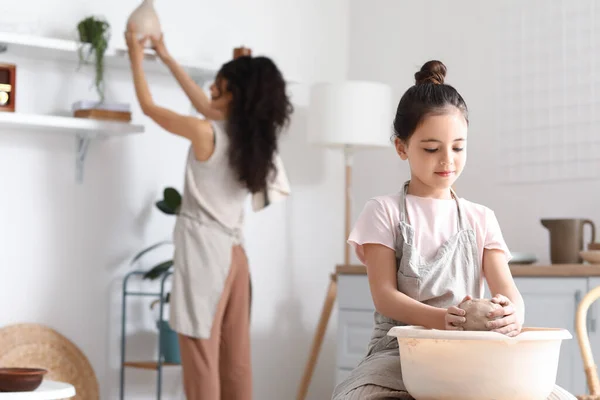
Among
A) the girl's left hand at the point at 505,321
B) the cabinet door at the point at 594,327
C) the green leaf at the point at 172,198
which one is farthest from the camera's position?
the green leaf at the point at 172,198

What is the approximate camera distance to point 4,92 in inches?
132

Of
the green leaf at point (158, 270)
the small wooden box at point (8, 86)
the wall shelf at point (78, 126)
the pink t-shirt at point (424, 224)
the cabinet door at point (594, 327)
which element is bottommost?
the cabinet door at point (594, 327)

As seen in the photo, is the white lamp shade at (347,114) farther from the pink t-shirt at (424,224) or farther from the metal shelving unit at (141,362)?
the pink t-shirt at (424,224)

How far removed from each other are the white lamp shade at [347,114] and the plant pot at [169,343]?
1.03 metres

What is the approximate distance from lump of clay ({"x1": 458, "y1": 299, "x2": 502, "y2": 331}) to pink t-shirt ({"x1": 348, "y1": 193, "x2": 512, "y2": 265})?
25 cm

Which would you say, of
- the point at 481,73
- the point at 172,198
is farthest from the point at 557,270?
the point at 172,198

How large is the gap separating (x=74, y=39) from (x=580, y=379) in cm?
224

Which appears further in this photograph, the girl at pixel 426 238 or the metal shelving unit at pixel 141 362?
the metal shelving unit at pixel 141 362

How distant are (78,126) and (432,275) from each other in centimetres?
229

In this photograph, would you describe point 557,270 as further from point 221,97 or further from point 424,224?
point 424,224

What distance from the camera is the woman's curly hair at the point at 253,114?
3.06 m

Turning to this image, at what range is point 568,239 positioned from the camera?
322cm

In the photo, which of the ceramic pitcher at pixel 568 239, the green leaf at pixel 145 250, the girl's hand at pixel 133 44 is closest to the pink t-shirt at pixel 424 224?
the ceramic pitcher at pixel 568 239

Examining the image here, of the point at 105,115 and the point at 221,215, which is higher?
the point at 105,115
